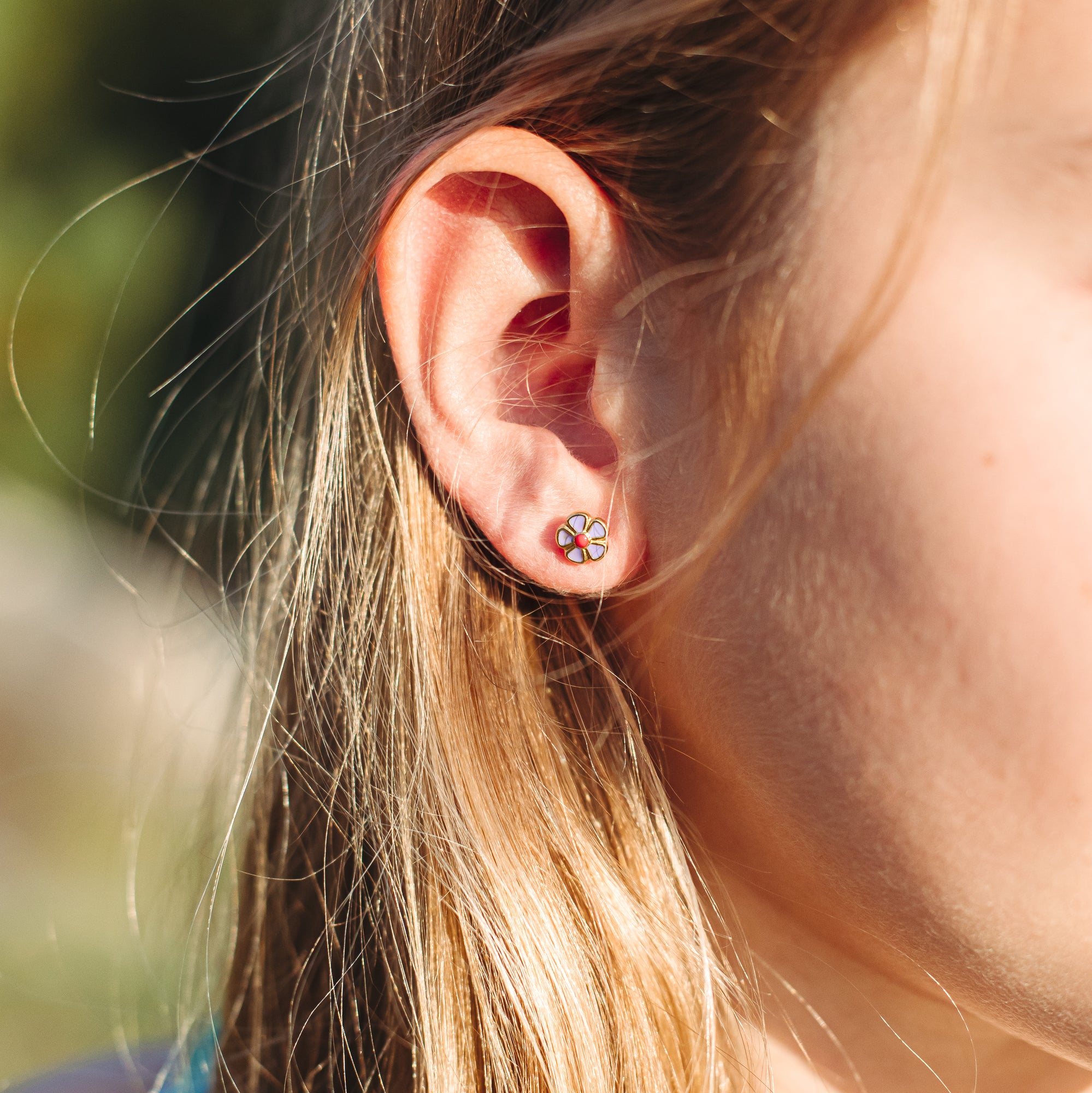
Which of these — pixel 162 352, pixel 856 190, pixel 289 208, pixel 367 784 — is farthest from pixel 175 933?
pixel 162 352

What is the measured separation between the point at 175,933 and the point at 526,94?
4.33 feet

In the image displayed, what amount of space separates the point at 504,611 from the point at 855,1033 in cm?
53

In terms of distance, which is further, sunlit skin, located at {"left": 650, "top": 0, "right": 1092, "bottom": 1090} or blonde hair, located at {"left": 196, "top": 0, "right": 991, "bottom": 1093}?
blonde hair, located at {"left": 196, "top": 0, "right": 991, "bottom": 1093}

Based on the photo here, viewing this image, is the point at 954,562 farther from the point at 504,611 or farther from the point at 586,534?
the point at 504,611

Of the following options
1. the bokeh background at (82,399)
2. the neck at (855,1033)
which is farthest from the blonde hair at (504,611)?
the bokeh background at (82,399)

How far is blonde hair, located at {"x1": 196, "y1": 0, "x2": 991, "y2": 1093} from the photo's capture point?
0.74 metres

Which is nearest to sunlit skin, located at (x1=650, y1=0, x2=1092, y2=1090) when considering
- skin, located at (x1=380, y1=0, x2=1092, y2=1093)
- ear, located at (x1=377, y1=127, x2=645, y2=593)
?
skin, located at (x1=380, y1=0, x2=1092, y2=1093)

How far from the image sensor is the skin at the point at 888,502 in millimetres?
608

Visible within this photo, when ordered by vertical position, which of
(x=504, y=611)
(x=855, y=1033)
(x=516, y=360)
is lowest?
(x=855, y=1033)

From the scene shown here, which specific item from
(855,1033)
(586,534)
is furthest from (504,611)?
(855,1033)

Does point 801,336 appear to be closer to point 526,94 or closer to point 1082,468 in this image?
point 1082,468

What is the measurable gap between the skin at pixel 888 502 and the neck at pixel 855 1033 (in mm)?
98

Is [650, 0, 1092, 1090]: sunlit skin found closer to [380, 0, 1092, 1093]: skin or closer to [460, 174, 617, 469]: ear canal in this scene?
[380, 0, 1092, 1093]: skin

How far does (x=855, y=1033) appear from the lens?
3.01ft
